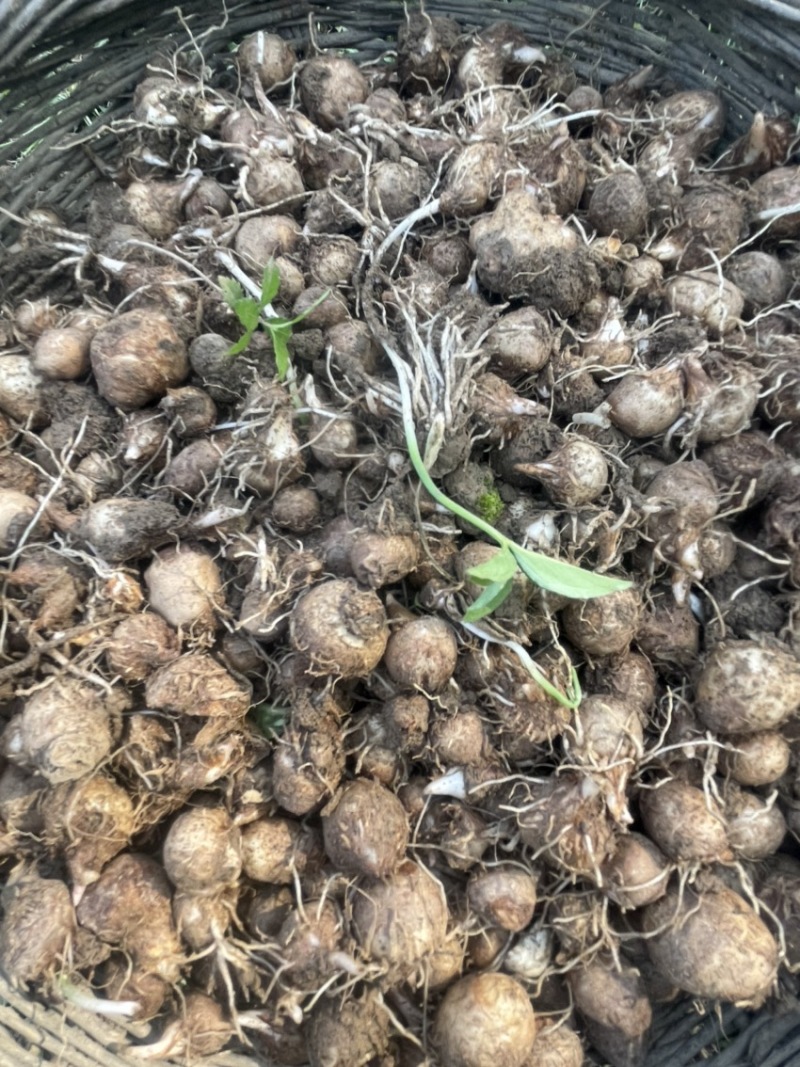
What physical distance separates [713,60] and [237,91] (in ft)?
4.22

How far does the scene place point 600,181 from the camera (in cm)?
172

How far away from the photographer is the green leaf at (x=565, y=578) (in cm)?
112

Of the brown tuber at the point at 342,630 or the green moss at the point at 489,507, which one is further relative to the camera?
the green moss at the point at 489,507

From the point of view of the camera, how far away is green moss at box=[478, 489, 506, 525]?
4.79 ft

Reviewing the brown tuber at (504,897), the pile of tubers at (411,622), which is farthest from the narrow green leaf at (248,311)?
the brown tuber at (504,897)

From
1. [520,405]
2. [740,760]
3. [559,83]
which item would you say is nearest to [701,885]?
[740,760]

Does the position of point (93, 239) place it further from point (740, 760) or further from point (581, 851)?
point (740, 760)

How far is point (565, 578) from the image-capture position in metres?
1.16

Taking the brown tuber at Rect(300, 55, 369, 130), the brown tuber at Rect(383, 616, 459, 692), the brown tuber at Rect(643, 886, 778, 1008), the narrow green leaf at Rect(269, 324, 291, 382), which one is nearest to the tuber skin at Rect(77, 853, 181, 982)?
the brown tuber at Rect(383, 616, 459, 692)

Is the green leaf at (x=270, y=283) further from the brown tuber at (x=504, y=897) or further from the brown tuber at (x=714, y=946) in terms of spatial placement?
the brown tuber at (x=714, y=946)

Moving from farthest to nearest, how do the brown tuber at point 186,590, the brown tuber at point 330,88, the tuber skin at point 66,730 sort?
1. the brown tuber at point 330,88
2. the brown tuber at point 186,590
3. the tuber skin at point 66,730

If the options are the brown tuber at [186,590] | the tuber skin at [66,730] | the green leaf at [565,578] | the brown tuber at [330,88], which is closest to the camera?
the green leaf at [565,578]

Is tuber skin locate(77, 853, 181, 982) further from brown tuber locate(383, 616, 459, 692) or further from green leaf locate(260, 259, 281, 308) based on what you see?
green leaf locate(260, 259, 281, 308)

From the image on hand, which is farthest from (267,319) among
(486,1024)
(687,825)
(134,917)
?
(486,1024)
